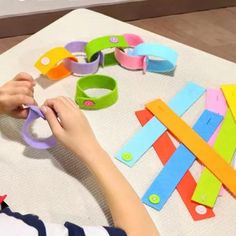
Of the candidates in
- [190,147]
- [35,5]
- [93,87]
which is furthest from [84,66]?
[35,5]

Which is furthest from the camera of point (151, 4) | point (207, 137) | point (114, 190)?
point (151, 4)

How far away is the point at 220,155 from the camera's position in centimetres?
70

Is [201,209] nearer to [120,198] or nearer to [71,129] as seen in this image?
[120,198]

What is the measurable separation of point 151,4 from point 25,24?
53cm

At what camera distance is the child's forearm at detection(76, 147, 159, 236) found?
1.90 ft

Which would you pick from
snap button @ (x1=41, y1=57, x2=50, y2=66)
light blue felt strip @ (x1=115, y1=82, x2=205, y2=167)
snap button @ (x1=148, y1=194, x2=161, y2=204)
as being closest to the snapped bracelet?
snap button @ (x1=41, y1=57, x2=50, y2=66)

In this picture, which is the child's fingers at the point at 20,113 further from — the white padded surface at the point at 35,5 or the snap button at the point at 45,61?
the white padded surface at the point at 35,5

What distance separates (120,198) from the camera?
603 millimetres

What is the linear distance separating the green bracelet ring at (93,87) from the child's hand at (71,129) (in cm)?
10

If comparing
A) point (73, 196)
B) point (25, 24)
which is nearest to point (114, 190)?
point (73, 196)

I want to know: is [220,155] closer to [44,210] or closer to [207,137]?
[207,137]

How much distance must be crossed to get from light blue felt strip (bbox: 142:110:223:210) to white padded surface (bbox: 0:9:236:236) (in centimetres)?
1

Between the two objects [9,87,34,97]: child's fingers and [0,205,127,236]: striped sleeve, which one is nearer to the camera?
[0,205,127,236]: striped sleeve

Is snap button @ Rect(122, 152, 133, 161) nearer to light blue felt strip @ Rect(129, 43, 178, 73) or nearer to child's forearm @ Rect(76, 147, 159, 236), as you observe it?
child's forearm @ Rect(76, 147, 159, 236)
